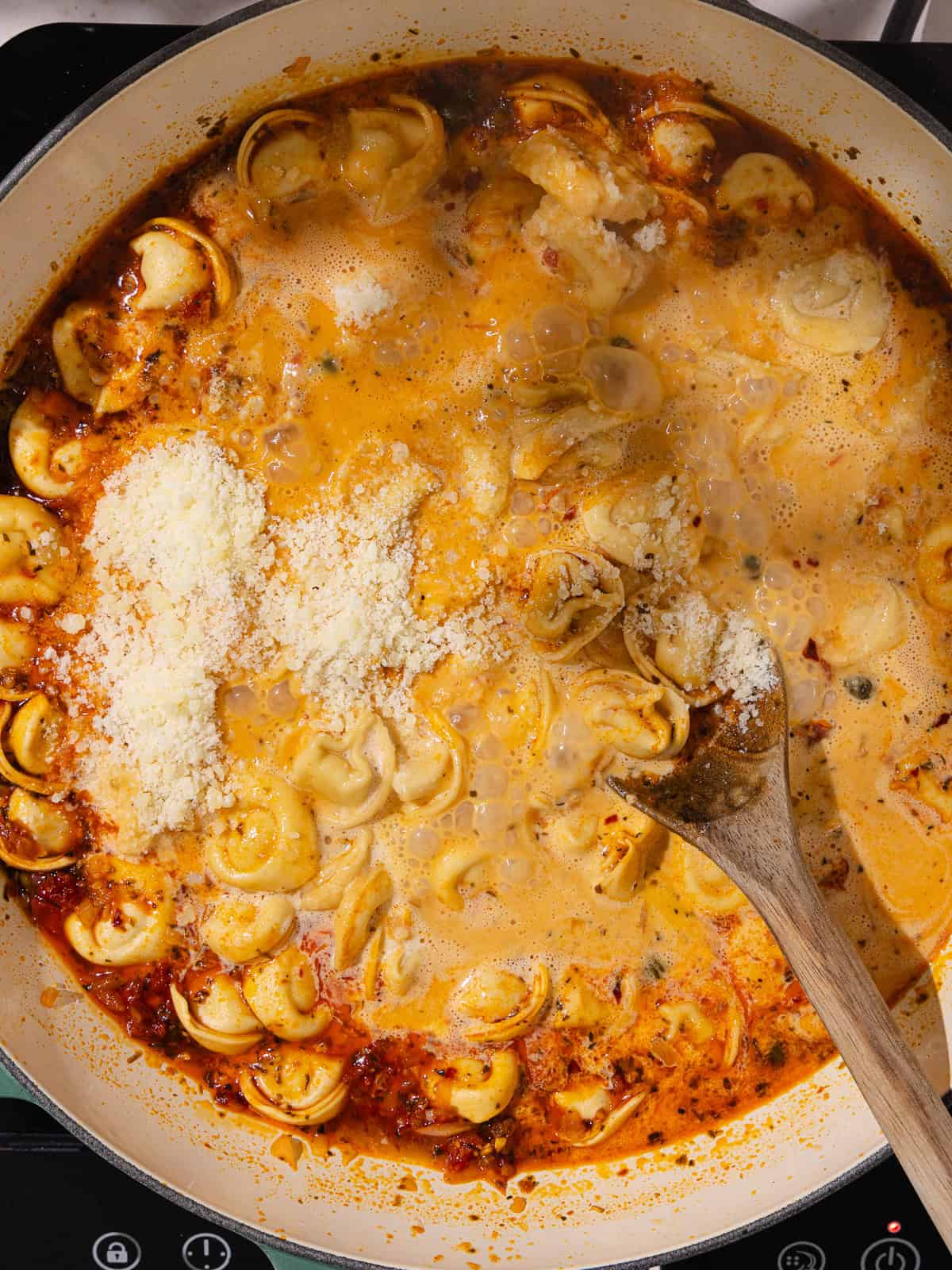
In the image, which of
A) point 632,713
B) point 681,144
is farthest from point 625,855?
point 681,144

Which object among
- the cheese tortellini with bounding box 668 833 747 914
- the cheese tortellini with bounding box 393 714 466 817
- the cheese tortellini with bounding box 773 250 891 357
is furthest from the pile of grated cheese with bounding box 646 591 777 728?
the cheese tortellini with bounding box 773 250 891 357

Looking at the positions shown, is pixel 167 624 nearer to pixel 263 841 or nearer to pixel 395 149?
pixel 263 841

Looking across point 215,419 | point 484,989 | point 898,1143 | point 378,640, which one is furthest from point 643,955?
point 215,419

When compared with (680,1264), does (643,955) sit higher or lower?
higher

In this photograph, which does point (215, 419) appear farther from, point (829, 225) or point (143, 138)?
point (829, 225)

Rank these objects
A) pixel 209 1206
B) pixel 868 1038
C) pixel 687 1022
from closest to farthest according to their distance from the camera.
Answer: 1. pixel 868 1038
2. pixel 209 1206
3. pixel 687 1022

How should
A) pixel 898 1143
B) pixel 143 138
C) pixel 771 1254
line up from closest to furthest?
pixel 898 1143 → pixel 143 138 → pixel 771 1254
